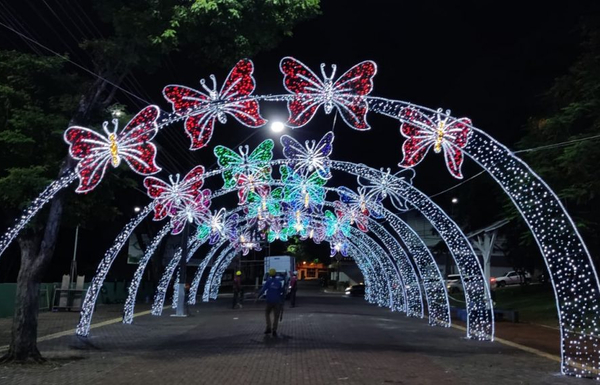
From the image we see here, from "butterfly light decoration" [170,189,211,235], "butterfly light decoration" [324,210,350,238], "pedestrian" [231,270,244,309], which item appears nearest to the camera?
"butterfly light decoration" [170,189,211,235]

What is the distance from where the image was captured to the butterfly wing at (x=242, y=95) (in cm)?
1064

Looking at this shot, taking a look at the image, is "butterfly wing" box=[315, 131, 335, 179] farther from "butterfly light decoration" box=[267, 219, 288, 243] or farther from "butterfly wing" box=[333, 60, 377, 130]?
"butterfly light decoration" box=[267, 219, 288, 243]

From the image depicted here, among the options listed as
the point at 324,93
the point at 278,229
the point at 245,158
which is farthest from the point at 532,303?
the point at 324,93

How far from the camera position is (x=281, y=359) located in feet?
37.7

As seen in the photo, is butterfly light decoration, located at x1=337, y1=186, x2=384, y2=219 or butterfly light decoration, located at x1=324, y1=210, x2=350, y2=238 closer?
butterfly light decoration, located at x1=337, y1=186, x2=384, y2=219

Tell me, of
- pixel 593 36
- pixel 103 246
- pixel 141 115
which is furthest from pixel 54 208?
pixel 103 246

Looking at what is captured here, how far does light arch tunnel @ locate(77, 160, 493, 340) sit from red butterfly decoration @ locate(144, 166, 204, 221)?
0.52 meters

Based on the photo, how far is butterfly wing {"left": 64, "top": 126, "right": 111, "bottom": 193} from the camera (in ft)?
34.8

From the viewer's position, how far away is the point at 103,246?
4178 cm

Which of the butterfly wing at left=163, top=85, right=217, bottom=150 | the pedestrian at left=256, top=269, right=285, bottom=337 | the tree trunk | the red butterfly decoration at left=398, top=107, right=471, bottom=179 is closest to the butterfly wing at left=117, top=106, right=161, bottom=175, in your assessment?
the butterfly wing at left=163, top=85, right=217, bottom=150

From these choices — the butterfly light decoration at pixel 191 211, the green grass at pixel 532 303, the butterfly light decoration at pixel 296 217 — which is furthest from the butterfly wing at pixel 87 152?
the green grass at pixel 532 303

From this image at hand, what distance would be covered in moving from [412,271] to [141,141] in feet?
53.8

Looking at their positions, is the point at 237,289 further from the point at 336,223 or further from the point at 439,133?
the point at 439,133

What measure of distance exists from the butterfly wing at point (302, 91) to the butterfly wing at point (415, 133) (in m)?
1.73
